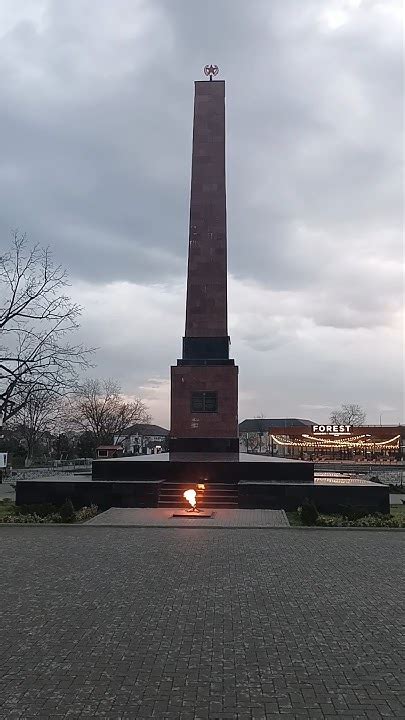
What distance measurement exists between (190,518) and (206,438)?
32.6 feet

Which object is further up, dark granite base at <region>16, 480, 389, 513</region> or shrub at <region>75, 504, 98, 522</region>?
dark granite base at <region>16, 480, 389, 513</region>

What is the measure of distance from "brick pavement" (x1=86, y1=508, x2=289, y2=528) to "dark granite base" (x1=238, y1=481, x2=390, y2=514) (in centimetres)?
52

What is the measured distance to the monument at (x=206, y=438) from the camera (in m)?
16.5

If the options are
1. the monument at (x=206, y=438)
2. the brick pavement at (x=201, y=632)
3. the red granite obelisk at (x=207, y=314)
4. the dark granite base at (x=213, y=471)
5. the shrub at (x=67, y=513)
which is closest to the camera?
the brick pavement at (x=201, y=632)

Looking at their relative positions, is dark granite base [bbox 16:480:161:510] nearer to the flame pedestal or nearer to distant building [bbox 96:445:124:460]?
the flame pedestal

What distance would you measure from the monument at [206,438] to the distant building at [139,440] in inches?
1622

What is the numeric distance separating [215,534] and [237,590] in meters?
4.46

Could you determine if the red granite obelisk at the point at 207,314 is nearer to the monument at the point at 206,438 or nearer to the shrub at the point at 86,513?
the monument at the point at 206,438

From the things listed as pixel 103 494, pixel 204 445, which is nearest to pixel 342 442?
pixel 204 445

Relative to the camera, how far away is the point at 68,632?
6.06m

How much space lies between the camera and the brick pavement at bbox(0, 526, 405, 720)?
14.7ft

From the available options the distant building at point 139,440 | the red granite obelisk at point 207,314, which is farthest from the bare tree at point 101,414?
the red granite obelisk at point 207,314

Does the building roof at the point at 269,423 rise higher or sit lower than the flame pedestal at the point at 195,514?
higher

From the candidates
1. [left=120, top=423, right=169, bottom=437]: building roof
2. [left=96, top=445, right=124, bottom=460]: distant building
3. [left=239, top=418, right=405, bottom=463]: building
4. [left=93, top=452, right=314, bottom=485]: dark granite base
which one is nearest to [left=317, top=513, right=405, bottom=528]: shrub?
[left=93, top=452, right=314, bottom=485]: dark granite base
